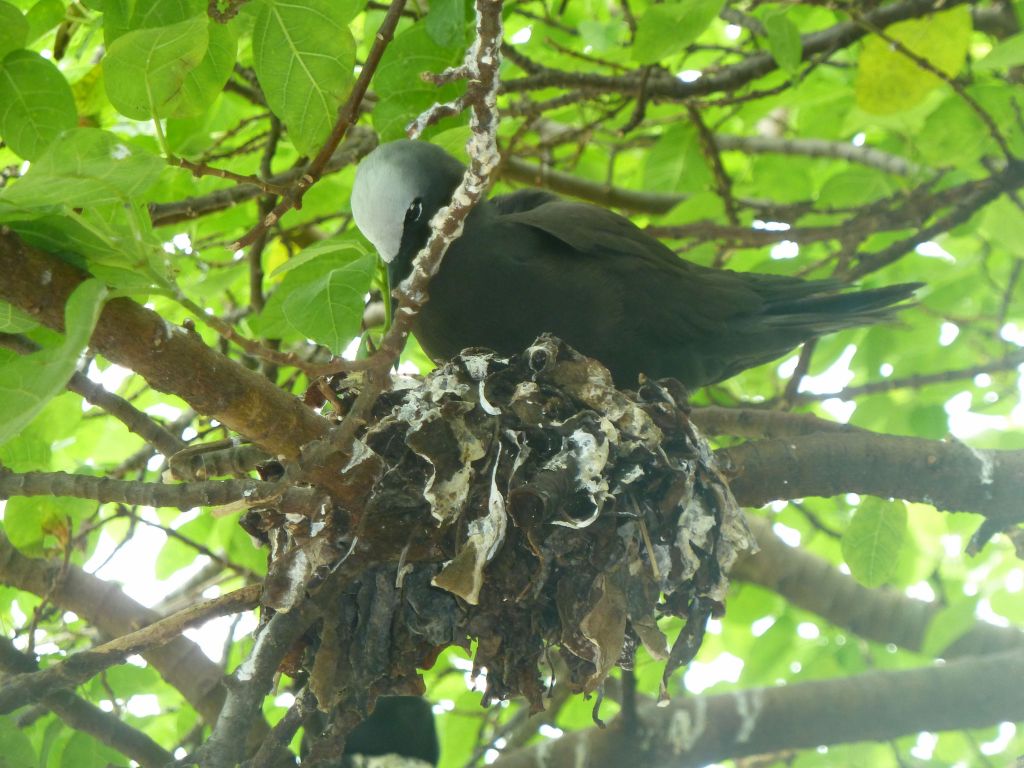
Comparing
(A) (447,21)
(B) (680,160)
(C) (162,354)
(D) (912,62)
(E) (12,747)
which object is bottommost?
(E) (12,747)

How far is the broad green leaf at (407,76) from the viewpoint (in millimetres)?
2365

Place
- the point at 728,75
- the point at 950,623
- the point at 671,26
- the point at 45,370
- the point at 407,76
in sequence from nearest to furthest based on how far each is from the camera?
the point at 45,370 < the point at 407,76 < the point at 671,26 < the point at 950,623 < the point at 728,75

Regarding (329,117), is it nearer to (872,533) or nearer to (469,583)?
(469,583)

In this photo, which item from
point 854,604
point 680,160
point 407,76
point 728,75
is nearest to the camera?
point 407,76

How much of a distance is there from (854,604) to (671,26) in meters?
2.62

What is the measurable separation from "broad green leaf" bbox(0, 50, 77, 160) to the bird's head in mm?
886

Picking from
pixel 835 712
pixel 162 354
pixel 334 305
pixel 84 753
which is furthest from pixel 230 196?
pixel 835 712

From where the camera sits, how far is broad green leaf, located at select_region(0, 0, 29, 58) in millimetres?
1971

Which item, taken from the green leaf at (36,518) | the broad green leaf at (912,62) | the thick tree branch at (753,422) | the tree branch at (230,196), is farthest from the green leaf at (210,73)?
the broad green leaf at (912,62)

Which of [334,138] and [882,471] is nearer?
[334,138]

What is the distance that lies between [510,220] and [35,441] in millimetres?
1398

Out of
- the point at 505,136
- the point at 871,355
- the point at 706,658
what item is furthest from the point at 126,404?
the point at 706,658

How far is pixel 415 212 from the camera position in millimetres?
2916

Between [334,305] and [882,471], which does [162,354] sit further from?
[882,471]
